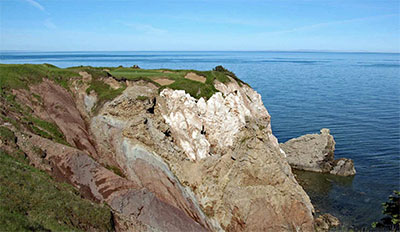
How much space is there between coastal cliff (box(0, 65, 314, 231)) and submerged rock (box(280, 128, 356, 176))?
1671cm

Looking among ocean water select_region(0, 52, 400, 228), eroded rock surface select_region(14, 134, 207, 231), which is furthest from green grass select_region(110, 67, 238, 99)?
ocean water select_region(0, 52, 400, 228)

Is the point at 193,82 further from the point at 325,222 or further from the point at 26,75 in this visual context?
the point at 325,222

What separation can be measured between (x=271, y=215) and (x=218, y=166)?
5.08 meters

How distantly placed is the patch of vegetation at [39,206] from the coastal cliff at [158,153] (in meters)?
2.62

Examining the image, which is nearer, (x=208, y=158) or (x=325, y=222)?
(x=208, y=158)

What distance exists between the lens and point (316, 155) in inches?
1542

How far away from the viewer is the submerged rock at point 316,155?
36.5 metres

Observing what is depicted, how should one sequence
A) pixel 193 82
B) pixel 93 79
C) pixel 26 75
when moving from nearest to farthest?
1. pixel 26 75
2. pixel 93 79
3. pixel 193 82

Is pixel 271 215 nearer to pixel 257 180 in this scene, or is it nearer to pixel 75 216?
pixel 257 180

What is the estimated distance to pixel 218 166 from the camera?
2278 centimetres

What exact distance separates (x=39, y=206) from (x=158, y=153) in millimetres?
10287

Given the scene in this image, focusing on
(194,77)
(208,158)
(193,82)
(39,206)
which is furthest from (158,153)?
(194,77)

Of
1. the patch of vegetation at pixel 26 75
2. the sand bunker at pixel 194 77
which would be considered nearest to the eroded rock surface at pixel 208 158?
the patch of vegetation at pixel 26 75

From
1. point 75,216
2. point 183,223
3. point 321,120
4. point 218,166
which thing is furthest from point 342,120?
point 75,216
